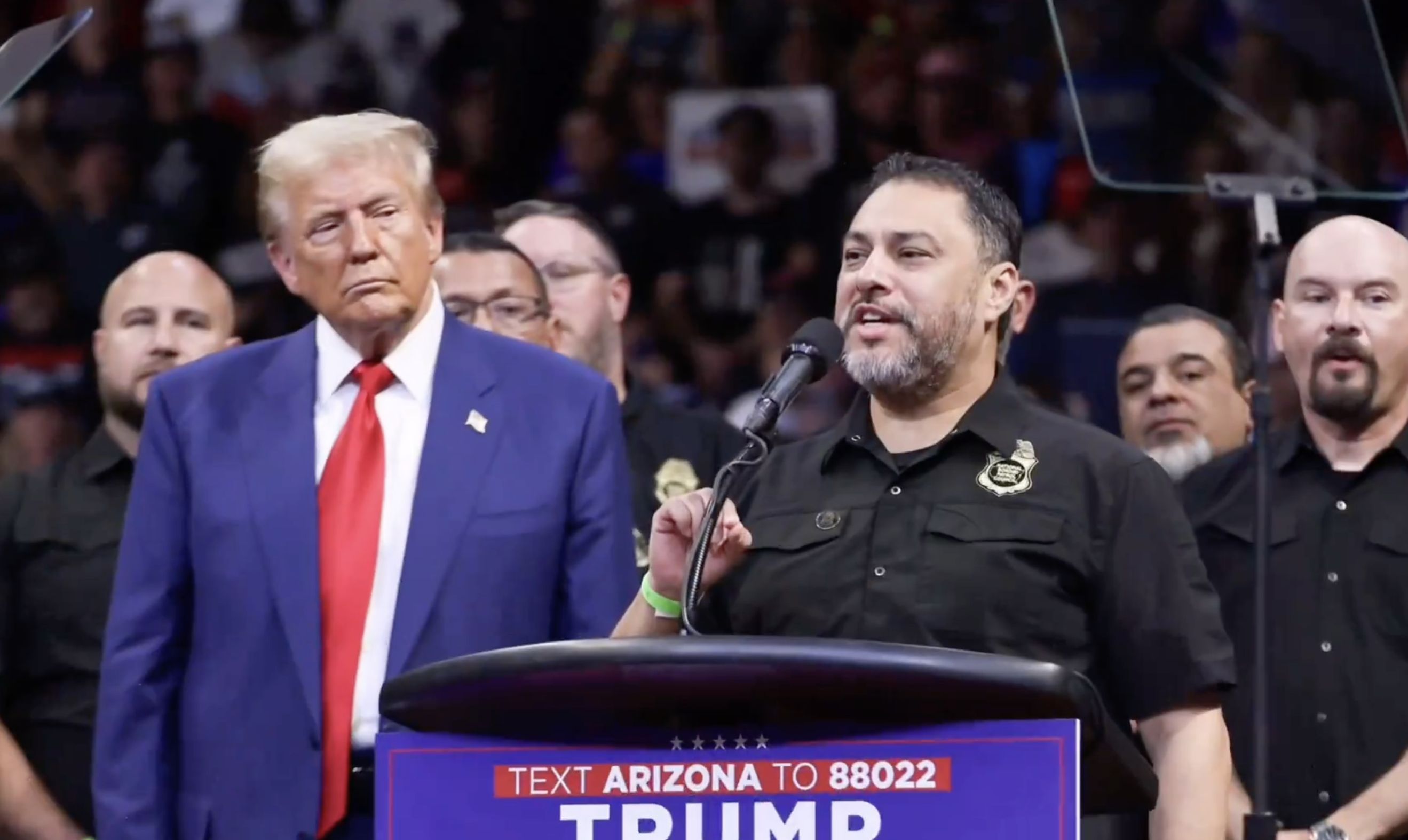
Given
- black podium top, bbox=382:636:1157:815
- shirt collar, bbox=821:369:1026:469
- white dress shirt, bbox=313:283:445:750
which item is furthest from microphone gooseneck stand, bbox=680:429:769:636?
white dress shirt, bbox=313:283:445:750

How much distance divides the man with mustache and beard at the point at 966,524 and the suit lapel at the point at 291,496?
0.43 metres

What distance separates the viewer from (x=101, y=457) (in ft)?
14.1

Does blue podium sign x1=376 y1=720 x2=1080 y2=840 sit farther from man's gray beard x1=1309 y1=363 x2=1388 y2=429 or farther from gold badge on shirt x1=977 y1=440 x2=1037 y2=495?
man's gray beard x1=1309 y1=363 x2=1388 y2=429

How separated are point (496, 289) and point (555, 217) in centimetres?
54

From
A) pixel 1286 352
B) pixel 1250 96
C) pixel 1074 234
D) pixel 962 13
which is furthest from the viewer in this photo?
pixel 962 13

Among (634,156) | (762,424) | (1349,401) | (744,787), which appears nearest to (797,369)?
(762,424)

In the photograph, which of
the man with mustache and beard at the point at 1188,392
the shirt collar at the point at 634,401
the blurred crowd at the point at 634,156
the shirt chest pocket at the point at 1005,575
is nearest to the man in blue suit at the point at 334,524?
the shirt chest pocket at the point at 1005,575

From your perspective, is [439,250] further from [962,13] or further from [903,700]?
[962,13]

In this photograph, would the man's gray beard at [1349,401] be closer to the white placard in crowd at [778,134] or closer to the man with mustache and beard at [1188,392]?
the man with mustache and beard at [1188,392]

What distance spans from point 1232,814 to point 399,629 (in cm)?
135

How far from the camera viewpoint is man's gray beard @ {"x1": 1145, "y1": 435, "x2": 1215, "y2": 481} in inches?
182

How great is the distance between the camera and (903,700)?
6.62 ft

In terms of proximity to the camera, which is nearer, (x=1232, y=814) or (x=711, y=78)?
(x=1232, y=814)

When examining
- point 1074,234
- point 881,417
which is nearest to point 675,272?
point 1074,234
